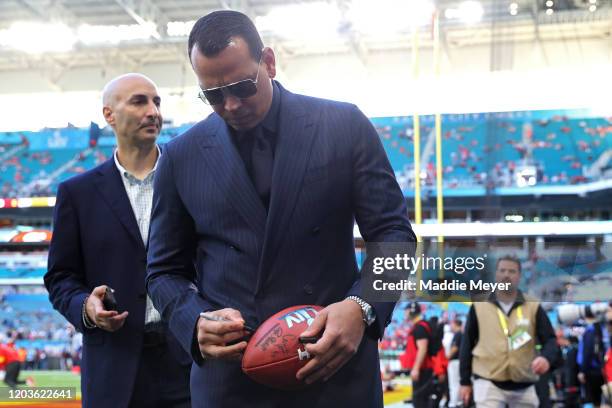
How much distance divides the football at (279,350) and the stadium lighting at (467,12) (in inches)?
572

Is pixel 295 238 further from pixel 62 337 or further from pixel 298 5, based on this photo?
pixel 298 5

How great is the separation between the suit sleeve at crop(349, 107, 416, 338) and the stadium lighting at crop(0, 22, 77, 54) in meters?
15.5

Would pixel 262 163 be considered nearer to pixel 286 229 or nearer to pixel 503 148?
pixel 286 229

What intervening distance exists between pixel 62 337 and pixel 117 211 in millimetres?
10090

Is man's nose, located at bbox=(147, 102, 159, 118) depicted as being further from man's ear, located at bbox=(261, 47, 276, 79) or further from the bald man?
man's ear, located at bbox=(261, 47, 276, 79)

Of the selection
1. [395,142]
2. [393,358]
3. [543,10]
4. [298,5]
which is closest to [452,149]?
[395,142]

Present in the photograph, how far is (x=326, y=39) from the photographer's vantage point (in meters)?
16.6

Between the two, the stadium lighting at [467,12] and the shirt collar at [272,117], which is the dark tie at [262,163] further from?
the stadium lighting at [467,12]

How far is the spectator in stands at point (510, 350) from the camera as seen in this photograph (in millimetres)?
3918

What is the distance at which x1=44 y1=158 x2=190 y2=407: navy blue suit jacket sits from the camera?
2025 millimetres

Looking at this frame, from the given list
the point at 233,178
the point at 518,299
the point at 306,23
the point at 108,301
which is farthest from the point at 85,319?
the point at 306,23

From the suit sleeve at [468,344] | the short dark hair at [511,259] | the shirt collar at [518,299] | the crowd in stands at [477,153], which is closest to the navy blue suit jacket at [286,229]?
the short dark hair at [511,259]

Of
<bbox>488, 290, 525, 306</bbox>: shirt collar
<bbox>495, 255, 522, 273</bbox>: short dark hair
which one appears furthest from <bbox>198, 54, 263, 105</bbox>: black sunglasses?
<bbox>488, 290, 525, 306</bbox>: shirt collar

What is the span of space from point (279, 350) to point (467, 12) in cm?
1486
